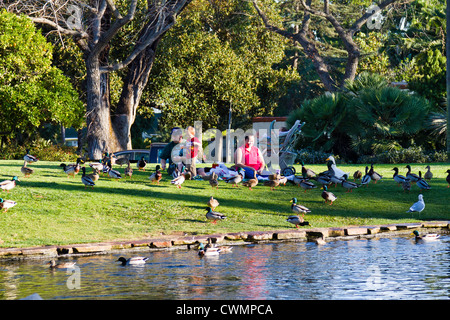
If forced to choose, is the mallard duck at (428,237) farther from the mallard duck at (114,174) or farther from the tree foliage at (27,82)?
the tree foliage at (27,82)

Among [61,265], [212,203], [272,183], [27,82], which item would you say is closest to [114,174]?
[212,203]

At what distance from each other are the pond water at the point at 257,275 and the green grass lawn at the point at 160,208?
6.15ft

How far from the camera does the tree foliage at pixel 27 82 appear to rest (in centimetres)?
2861

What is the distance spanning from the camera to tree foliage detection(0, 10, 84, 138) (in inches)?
1126

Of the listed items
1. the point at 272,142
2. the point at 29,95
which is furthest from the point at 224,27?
the point at 272,142

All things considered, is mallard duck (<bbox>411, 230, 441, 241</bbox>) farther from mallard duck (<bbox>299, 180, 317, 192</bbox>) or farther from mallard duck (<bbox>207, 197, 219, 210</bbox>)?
mallard duck (<bbox>299, 180, 317, 192</bbox>)

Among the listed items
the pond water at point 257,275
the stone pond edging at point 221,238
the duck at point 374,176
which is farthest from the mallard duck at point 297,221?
the duck at point 374,176

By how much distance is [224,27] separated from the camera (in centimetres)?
4650

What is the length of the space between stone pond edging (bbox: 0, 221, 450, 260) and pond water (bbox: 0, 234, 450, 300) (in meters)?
0.39

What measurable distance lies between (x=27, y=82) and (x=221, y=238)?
60.1 ft

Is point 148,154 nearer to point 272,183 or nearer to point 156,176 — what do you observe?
point 156,176

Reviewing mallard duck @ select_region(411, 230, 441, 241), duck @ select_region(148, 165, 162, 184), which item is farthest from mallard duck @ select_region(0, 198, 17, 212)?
mallard duck @ select_region(411, 230, 441, 241)
